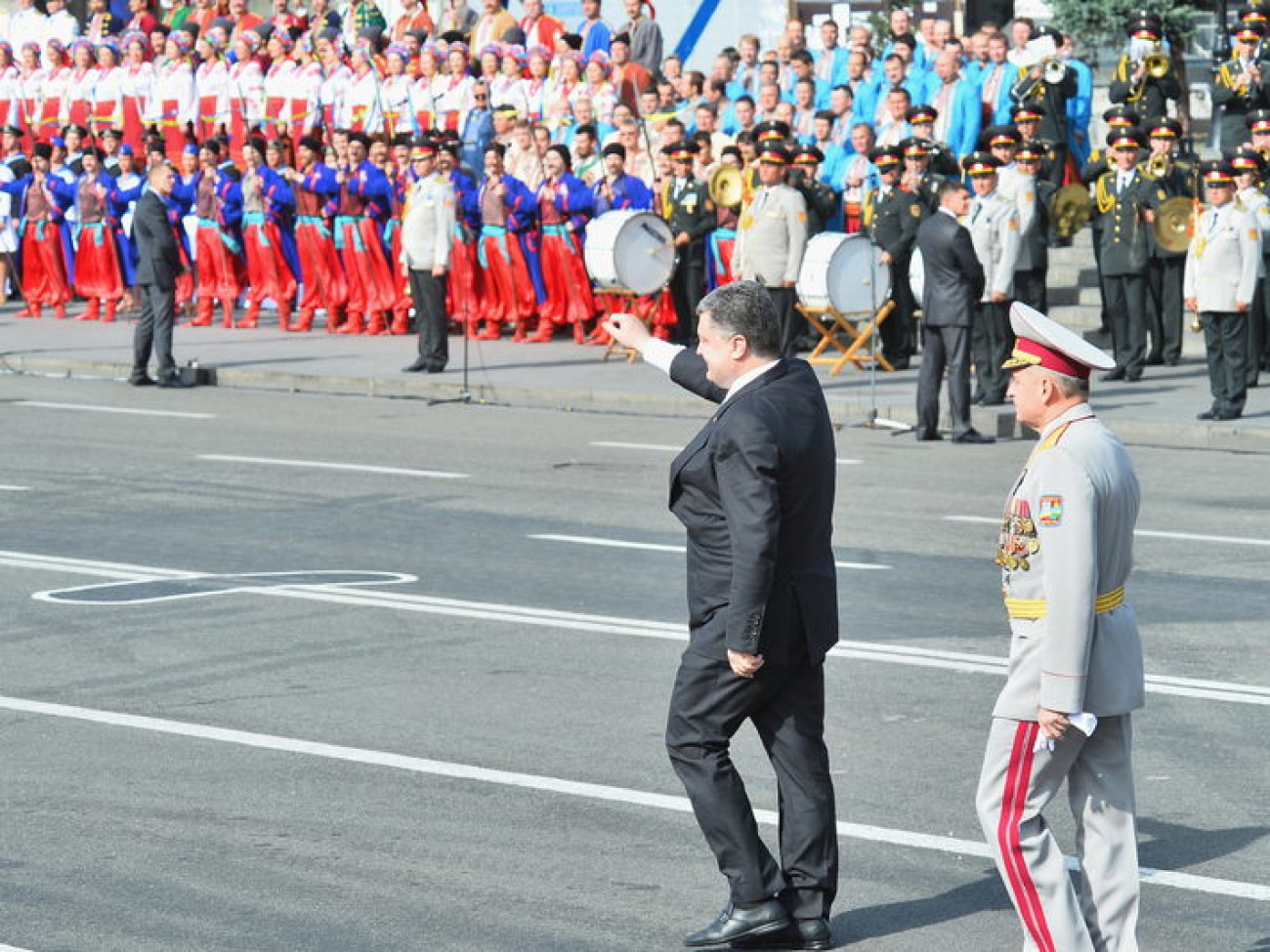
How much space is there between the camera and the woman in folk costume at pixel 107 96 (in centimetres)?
3238

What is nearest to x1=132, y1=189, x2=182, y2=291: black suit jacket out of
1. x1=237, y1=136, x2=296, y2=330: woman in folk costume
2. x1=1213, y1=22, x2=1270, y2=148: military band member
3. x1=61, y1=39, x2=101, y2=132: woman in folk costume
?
x1=237, y1=136, x2=296, y2=330: woman in folk costume

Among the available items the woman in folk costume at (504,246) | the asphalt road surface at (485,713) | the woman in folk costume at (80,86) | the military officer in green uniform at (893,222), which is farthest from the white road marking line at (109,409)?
the woman in folk costume at (80,86)

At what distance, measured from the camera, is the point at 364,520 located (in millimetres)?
14617

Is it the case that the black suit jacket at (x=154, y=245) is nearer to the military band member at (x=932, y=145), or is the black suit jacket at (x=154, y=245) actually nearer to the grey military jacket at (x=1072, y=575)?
the military band member at (x=932, y=145)

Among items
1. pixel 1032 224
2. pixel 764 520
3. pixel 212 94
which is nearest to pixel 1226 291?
pixel 1032 224

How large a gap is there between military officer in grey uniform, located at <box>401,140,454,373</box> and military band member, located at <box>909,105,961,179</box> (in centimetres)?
473

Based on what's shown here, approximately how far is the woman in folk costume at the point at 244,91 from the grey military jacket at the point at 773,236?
414 inches

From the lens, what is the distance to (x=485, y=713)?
9.30 m

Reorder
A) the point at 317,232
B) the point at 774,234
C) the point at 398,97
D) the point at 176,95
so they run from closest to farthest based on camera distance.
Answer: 1. the point at 774,234
2. the point at 317,232
3. the point at 398,97
4. the point at 176,95

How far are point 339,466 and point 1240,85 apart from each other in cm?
1131

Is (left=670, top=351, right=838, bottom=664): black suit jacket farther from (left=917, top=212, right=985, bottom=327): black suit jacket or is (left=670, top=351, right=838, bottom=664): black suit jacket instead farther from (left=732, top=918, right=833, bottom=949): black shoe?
(left=917, top=212, right=985, bottom=327): black suit jacket

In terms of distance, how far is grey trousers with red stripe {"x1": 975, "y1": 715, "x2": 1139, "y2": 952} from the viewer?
19.3ft

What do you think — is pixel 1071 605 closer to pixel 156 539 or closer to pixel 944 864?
pixel 944 864

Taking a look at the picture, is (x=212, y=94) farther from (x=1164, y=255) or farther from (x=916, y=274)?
(x=1164, y=255)
